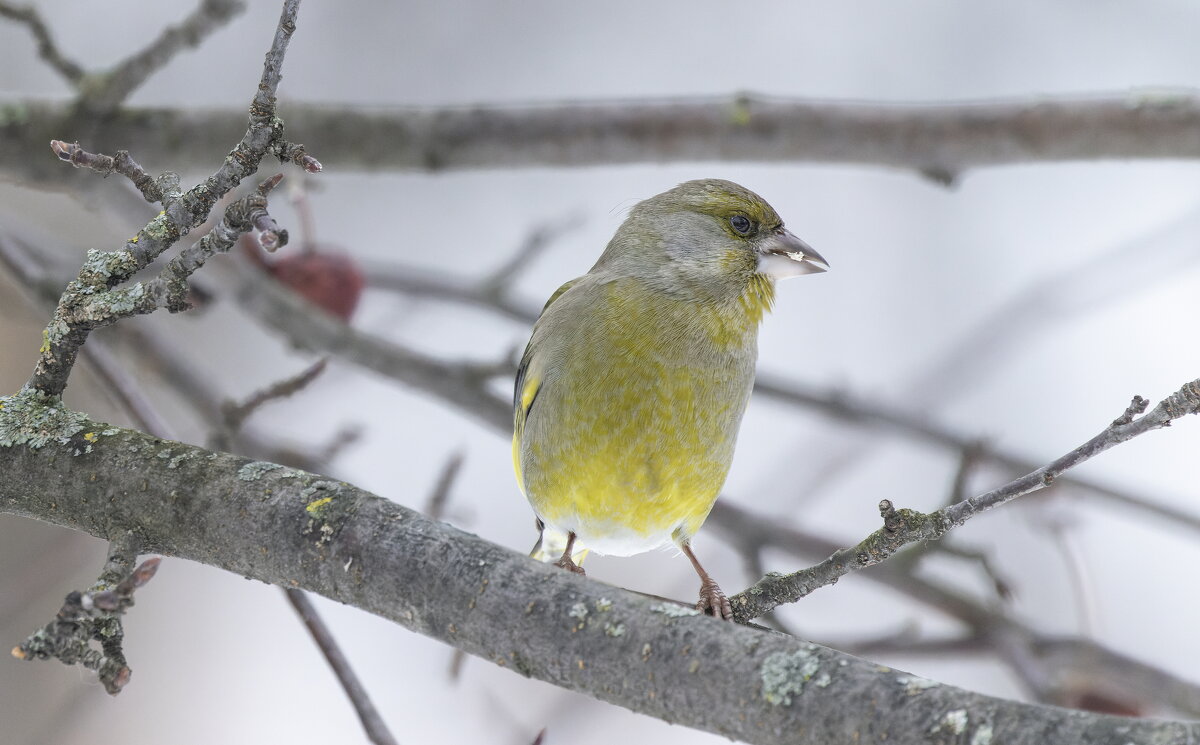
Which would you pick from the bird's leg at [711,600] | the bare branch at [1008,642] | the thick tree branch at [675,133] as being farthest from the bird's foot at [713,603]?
the thick tree branch at [675,133]

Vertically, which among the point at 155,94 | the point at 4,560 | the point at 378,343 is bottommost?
the point at 4,560

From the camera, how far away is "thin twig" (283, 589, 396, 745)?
87.4 inches

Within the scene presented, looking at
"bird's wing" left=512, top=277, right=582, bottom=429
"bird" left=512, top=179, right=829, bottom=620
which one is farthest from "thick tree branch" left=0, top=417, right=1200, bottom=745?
"bird's wing" left=512, top=277, right=582, bottom=429

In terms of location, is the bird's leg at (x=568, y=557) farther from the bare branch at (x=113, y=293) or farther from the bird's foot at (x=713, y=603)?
the bare branch at (x=113, y=293)

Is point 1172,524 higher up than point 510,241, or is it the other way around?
point 510,241

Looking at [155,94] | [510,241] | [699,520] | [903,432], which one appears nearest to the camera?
[699,520]

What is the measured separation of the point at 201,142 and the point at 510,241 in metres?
3.97

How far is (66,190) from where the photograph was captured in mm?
4051

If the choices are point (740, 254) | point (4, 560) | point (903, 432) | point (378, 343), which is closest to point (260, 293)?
point (378, 343)

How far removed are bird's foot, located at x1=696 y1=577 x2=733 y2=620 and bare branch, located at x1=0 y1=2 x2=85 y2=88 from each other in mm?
2921

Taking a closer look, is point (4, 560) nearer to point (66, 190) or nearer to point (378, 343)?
point (66, 190)

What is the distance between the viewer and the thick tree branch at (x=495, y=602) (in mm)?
1532

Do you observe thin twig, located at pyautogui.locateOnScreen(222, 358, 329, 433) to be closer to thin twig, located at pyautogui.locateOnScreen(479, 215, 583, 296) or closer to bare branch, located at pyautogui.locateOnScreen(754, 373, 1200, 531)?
thin twig, located at pyautogui.locateOnScreen(479, 215, 583, 296)

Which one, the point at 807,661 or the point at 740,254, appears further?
the point at 740,254
